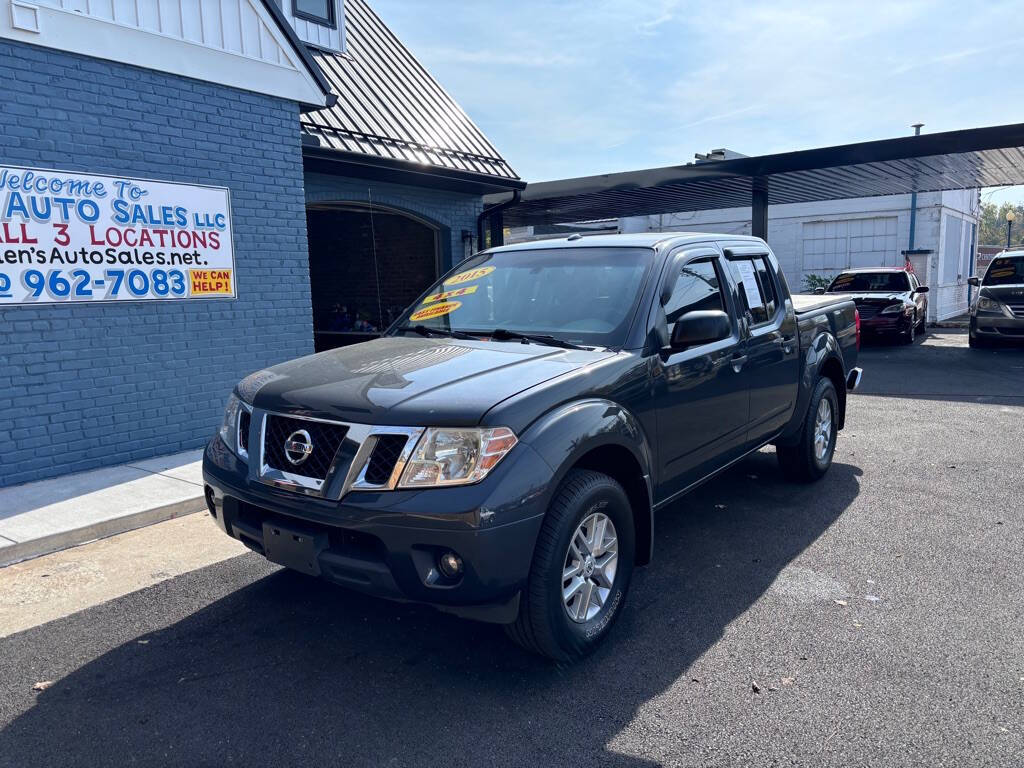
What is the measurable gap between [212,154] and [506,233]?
2625 centimetres

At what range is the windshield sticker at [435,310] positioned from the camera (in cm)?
459

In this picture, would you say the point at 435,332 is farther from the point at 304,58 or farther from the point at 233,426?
the point at 304,58

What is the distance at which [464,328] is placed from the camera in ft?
14.1

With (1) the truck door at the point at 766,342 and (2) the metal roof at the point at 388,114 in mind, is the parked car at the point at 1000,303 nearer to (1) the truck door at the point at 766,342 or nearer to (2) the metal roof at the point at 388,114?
(2) the metal roof at the point at 388,114

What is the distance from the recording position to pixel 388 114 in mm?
10555

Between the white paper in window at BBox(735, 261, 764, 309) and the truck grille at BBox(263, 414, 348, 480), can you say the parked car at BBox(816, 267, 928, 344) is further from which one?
the truck grille at BBox(263, 414, 348, 480)

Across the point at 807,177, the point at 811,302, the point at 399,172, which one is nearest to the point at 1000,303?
the point at 807,177

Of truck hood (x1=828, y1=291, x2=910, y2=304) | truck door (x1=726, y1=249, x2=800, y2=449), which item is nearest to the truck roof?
truck door (x1=726, y1=249, x2=800, y2=449)

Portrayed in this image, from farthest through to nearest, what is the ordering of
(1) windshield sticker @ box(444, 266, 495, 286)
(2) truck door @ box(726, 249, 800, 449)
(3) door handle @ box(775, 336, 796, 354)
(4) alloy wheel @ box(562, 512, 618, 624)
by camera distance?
(3) door handle @ box(775, 336, 796, 354), (2) truck door @ box(726, 249, 800, 449), (1) windshield sticker @ box(444, 266, 495, 286), (4) alloy wheel @ box(562, 512, 618, 624)

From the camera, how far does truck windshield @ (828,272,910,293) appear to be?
57.3 ft

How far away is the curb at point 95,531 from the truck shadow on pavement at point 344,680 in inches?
43.2

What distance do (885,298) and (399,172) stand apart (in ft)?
39.2

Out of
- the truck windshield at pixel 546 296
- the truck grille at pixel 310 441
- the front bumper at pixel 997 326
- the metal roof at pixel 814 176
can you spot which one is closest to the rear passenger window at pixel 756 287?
the truck windshield at pixel 546 296

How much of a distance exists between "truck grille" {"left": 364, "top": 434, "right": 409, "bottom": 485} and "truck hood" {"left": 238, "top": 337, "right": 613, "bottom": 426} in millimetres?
69
